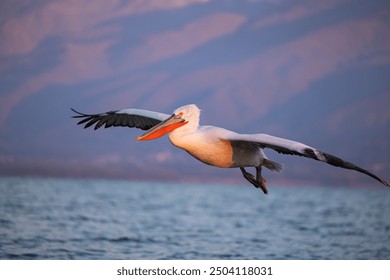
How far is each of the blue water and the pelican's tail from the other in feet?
19.1

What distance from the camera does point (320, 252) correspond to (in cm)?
1648

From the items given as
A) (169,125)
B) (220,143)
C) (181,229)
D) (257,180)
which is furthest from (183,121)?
(181,229)

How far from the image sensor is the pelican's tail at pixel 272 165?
8.76 meters

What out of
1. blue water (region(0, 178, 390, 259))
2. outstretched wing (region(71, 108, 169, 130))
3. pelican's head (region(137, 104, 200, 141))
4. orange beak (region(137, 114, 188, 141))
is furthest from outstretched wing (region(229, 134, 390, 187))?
blue water (region(0, 178, 390, 259))

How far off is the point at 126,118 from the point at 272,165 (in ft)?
5.85

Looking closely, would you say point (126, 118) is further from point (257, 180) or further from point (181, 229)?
point (181, 229)

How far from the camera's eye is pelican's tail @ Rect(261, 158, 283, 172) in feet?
28.7

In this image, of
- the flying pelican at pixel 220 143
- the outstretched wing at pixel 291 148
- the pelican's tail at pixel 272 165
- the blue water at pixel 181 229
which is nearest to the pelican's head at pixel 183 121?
the flying pelican at pixel 220 143

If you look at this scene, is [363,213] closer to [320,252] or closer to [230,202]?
[230,202]

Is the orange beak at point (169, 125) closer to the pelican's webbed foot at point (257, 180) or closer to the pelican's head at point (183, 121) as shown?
the pelican's head at point (183, 121)

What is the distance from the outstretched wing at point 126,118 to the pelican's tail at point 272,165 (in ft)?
4.20
